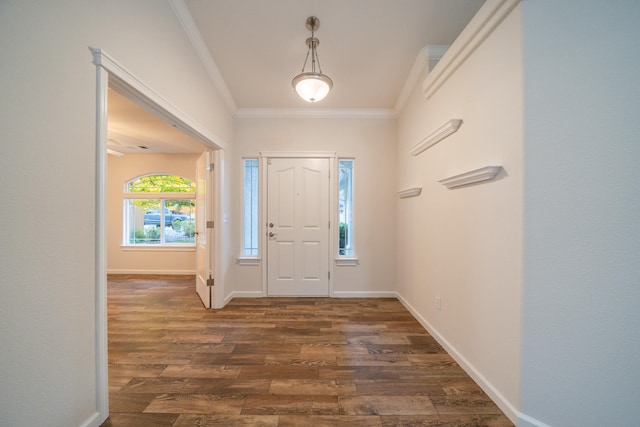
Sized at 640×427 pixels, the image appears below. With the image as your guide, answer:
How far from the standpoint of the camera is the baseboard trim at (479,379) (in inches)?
61.0

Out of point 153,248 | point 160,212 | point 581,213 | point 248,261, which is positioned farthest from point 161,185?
point 581,213

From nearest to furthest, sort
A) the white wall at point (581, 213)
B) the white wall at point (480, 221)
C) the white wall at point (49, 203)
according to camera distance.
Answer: the white wall at point (49, 203) < the white wall at point (581, 213) < the white wall at point (480, 221)

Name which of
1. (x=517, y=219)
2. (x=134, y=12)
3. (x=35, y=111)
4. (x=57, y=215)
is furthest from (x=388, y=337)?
(x=134, y=12)

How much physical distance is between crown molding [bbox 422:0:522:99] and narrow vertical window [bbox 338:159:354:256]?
1.58 m

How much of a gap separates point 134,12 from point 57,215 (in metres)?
1.41

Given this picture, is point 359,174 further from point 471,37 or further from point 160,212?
point 160,212

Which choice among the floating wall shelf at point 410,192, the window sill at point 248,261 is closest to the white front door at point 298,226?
the window sill at point 248,261

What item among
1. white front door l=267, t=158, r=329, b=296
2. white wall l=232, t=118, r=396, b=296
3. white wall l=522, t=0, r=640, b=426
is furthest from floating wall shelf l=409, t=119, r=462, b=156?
white front door l=267, t=158, r=329, b=296

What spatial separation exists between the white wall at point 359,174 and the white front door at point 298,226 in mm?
234

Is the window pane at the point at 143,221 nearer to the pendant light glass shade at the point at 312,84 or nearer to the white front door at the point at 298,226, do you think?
the white front door at the point at 298,226

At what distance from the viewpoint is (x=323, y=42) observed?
8.58 ft

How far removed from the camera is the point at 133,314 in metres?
3.23

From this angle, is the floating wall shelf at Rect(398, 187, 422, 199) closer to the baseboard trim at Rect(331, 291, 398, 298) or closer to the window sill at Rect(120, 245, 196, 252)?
the baseboard trim at Rect(331, 291, 398, 298)

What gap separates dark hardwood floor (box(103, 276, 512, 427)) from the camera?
1.60m
